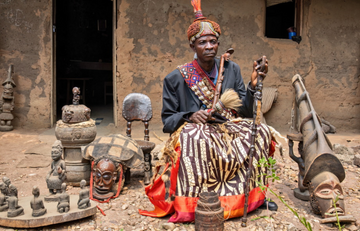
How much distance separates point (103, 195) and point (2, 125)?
4.05 m

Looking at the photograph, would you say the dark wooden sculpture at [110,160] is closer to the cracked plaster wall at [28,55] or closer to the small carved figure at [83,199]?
the small carved figure at [83,199]

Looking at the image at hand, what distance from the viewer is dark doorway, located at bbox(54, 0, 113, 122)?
10859mm

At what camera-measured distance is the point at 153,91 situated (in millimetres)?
6930

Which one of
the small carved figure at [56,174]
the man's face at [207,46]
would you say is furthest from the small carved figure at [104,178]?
the man's face at [207,46]

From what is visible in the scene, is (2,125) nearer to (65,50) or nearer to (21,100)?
(21,100)

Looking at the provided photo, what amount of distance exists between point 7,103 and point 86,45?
6.12 m

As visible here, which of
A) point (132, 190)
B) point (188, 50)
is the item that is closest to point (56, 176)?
point (132, 190)

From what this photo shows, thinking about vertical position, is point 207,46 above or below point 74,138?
above

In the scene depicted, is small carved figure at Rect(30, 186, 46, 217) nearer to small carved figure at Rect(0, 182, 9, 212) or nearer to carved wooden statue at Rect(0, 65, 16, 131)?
small carved figure at Rect(0, 182, 9, 212)

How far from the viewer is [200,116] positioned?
309 centimetres

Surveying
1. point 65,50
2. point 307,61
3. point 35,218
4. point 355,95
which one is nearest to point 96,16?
point 65,50

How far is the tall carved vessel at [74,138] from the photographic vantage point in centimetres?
399

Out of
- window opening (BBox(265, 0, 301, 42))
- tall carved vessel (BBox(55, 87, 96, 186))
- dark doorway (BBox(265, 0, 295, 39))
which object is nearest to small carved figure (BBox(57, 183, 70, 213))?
tall carved vessel (BBox(55, 87, 96, 186))

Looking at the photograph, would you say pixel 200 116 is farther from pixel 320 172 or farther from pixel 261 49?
pixel 261 49
